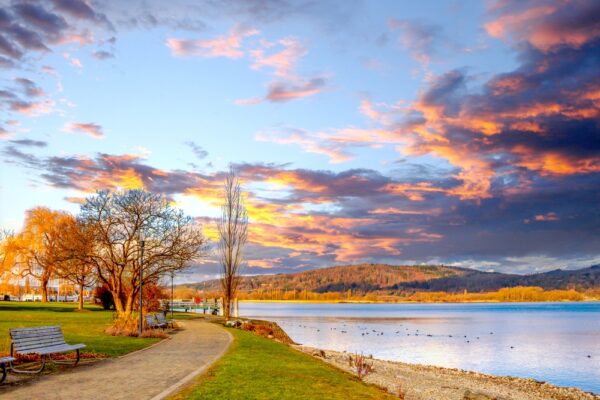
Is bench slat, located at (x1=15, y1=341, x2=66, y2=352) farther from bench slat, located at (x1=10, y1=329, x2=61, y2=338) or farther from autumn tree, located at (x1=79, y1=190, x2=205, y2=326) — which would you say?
autumn tree, located at (x1=79, y1=190, x2=205, y2=326)

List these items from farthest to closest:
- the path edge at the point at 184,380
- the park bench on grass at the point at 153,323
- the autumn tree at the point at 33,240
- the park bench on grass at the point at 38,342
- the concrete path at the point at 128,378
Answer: the autumn tree at the point at 33,240 < the park bench on grass at the point at 153,323 < the park bench on grass at the point at 38,342 < the concrete path at the point at 128,378 < the path edge at the point at 184,380

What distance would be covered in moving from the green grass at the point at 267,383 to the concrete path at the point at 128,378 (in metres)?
0.62

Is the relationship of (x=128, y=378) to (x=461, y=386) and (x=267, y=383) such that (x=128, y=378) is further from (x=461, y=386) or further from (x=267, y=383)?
(x=461, y=386)

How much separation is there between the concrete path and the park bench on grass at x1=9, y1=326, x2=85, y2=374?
80 centimetres

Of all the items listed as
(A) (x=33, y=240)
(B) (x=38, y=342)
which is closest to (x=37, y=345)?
(B) (x=38, y=342)

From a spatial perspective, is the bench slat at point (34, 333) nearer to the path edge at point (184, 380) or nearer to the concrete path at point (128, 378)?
the concrete path at point (128, 378)

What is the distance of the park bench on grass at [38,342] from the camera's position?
15.0m

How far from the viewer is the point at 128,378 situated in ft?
47.6

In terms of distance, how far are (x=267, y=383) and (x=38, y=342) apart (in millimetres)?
7286

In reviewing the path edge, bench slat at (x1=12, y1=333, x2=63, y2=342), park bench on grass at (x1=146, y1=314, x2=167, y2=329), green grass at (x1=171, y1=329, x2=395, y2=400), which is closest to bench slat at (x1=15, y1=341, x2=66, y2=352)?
bench slat at (x1=12, y1=333, x2=63, y2=342)

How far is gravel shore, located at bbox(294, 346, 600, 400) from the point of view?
21.4 m

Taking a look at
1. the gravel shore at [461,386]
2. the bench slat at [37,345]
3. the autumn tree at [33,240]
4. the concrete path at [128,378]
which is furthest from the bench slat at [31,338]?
the autumn tree at [33,240]

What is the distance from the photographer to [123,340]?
87.0 feet

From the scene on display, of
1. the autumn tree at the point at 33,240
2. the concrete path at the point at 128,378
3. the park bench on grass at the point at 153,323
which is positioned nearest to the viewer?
the concrete path at the point at 128,378
